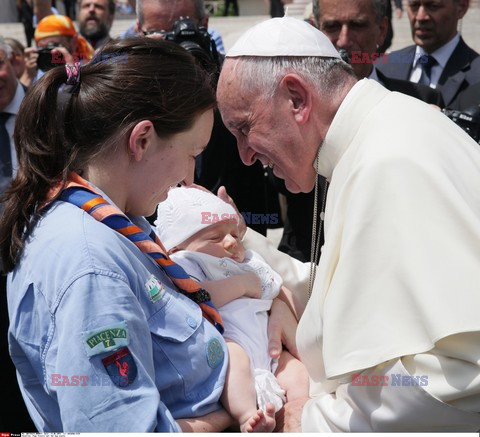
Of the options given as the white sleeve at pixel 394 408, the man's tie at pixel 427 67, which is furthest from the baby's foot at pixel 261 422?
the man's tie at pixel 427 67

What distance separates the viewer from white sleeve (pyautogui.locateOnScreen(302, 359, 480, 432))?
200cm

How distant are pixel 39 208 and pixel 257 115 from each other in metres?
0.79

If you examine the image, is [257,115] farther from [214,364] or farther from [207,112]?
[214,364]

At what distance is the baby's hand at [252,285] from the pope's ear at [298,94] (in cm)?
82

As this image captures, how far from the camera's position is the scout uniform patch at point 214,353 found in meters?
2.18

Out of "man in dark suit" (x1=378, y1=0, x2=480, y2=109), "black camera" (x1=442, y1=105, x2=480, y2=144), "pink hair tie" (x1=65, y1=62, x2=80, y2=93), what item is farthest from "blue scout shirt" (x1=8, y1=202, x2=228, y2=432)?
"man in dark suit" (x1=378, y1=0, x2=480, y2=109)

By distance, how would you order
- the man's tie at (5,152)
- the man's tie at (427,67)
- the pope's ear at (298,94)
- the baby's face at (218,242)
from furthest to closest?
the man's tie at (427,67)
the man's tie at (5,152)
the baby's face at (218,242)
the pope's ear at (298,94)

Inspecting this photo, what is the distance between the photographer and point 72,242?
191cm

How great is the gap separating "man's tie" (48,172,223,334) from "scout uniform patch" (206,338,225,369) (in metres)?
0.18

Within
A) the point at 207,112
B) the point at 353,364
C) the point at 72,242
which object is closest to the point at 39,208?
the point at 72,242

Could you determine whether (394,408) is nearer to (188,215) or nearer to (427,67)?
(188,215)

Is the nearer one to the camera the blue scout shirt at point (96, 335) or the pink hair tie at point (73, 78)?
the blue scout shirt at point (96, 335)

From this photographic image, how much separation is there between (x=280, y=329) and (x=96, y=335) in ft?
3.98

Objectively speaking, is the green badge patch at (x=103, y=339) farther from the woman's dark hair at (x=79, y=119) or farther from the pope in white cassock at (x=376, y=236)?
the pope in white cassock at (x=376, y=236)
